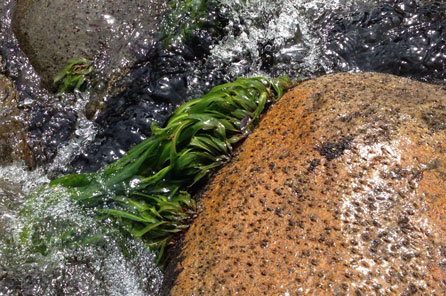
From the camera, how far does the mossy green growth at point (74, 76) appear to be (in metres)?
4.52

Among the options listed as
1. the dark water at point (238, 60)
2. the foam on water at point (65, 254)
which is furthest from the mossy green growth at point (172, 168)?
the dark water at point (238, 60)

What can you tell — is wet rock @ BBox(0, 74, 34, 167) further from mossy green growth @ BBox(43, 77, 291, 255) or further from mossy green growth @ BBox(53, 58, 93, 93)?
mossy green growth @ BBox(43, 77, 291, 255)

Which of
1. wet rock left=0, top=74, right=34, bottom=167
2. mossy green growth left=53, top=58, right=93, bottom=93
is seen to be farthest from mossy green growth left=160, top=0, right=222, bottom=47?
wet rock left=0, top=74, right=34, bottom=167

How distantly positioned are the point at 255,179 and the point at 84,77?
2.51m

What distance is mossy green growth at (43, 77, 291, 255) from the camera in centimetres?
321

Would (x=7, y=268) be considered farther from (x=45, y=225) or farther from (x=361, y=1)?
(x=361, y=1)

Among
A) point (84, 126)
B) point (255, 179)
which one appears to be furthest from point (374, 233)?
point (84, 126)

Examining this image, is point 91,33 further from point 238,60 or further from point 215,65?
point 238,60

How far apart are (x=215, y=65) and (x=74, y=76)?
147 cm

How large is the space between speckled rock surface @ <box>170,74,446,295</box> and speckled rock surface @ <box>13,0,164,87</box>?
2.08m

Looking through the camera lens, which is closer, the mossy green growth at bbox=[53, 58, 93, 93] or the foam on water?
the foam on water

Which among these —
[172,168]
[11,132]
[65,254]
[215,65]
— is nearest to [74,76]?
[11,132]

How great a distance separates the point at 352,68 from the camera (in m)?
4.35

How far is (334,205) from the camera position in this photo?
2.51 m
